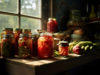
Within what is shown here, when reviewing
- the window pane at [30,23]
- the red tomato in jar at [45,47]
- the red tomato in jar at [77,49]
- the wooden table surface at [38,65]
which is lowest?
the wooden table surface at [38,65]

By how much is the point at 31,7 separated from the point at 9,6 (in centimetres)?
29

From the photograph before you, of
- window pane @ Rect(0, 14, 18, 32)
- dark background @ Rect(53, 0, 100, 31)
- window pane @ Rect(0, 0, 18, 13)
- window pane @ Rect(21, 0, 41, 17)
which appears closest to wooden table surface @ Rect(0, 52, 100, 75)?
window pane @ Rect(0, 14, 18, 32)

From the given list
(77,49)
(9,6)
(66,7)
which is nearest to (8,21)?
(9,6)

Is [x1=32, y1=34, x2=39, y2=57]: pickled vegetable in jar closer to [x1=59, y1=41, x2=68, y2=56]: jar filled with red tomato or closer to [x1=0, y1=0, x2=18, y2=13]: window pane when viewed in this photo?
[x1=59, y1=41, x2=68, y2=56]: jar filled with red tomato

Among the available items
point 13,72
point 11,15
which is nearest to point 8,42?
point 13,72

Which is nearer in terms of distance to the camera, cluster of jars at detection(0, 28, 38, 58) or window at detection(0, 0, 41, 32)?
cluster of jars at detection(0, 28, 38, 58)

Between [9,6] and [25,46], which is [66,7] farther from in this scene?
[25,46]

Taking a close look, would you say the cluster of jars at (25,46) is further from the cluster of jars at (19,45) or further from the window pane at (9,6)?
the window pane at (9,6)

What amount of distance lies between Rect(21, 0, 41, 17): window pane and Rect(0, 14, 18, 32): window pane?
14cm

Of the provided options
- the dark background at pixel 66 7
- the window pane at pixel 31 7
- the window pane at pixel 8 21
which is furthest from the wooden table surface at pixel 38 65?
the dark background at pixel 66 7

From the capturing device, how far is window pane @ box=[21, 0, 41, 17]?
144cm

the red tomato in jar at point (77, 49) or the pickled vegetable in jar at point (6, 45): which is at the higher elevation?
the pickled vegetable in jar at point (6, 45)

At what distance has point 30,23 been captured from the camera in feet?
4.94

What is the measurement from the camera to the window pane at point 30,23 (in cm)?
143
